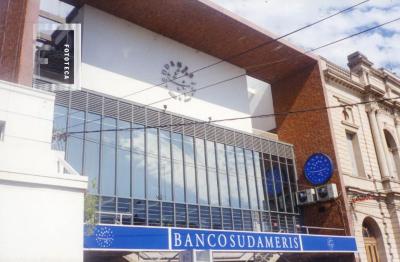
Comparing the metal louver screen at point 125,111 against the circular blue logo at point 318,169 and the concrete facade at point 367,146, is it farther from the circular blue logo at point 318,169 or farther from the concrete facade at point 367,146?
the concrete facade at point 367,146

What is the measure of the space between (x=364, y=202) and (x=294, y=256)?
19.5 feet

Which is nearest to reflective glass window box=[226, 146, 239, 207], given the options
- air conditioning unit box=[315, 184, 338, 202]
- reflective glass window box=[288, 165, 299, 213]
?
reflective glass window box=[288, 165, 299, 213]

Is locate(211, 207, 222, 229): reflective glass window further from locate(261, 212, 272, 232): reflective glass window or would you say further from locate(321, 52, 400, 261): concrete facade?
locate(321, 52, 400, 261): concrete facade

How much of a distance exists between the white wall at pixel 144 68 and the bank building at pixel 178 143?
7 cm

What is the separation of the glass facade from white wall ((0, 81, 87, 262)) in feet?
17.5

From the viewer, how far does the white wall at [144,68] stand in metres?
21.5

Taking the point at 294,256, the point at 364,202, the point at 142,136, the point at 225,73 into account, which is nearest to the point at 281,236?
the point at 294,256

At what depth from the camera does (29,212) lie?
10.1m

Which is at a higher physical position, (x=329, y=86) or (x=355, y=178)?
(x=329, y=86)

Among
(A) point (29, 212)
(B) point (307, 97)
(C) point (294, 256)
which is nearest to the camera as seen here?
(A) point (29, 212)

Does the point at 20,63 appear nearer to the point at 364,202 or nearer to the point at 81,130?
the point at 81,130

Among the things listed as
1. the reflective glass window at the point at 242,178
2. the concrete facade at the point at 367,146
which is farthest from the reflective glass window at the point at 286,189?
the reflective glass window at the point at 242,178

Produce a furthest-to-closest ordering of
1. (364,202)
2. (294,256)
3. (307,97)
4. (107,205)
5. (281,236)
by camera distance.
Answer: (307,97)
(364,202)
(294,256)
(281,236)
(107,205)

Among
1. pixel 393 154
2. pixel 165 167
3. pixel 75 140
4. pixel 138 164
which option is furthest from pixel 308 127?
pixel 75 140
